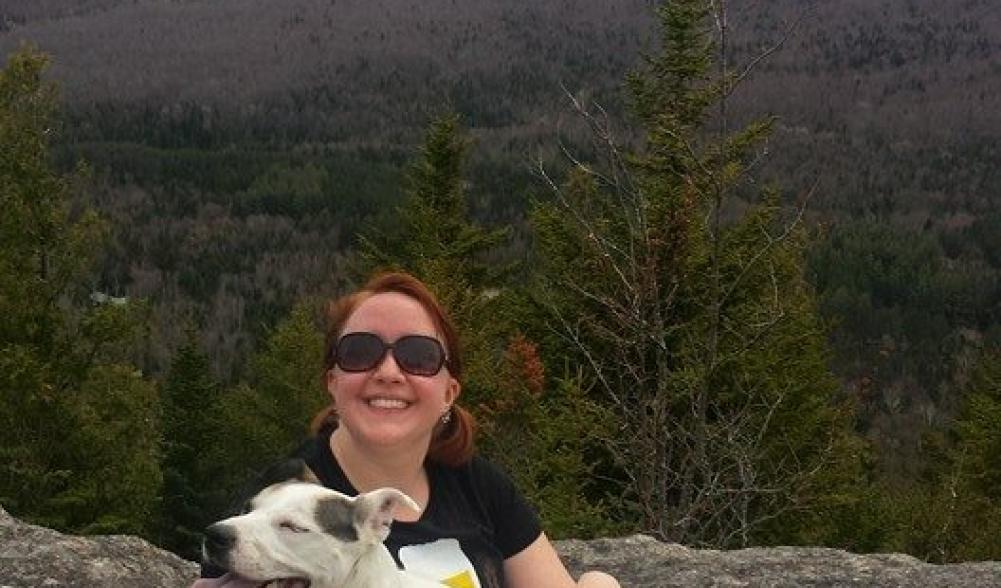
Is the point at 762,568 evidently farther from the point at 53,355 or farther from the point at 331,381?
the point at 53,355

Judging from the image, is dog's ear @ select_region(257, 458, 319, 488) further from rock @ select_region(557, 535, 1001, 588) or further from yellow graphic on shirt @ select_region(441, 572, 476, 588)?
rock @ select_region(557, 535, 1001, 588)

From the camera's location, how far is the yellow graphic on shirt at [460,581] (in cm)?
396

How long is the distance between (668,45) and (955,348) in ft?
331

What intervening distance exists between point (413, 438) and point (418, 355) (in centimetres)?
30

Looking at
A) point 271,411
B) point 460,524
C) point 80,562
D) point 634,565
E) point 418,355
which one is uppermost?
point 418,355

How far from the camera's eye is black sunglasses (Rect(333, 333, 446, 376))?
3.83 metres

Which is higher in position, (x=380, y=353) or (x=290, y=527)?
(x=380, y=353)

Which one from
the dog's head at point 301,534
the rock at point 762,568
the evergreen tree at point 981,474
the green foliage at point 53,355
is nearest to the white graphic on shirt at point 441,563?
the dog's head at point 301,534

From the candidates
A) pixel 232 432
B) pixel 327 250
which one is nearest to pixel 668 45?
pixel 232 432

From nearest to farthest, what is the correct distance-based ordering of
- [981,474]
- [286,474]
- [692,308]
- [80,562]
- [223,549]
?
1. [223,549]
2. [286,474]
3. [80,562]
4. [692,308]
5. [981,474]

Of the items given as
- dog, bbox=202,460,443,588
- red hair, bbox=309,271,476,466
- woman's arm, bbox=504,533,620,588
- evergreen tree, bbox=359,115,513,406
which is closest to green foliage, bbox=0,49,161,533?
evergreen tree, bbox=359,115,513,406

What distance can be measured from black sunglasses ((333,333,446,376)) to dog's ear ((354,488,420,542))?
0.58 meters

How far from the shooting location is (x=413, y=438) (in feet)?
12.8

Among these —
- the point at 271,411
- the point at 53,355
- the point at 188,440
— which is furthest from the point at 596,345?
the point at 188,440
